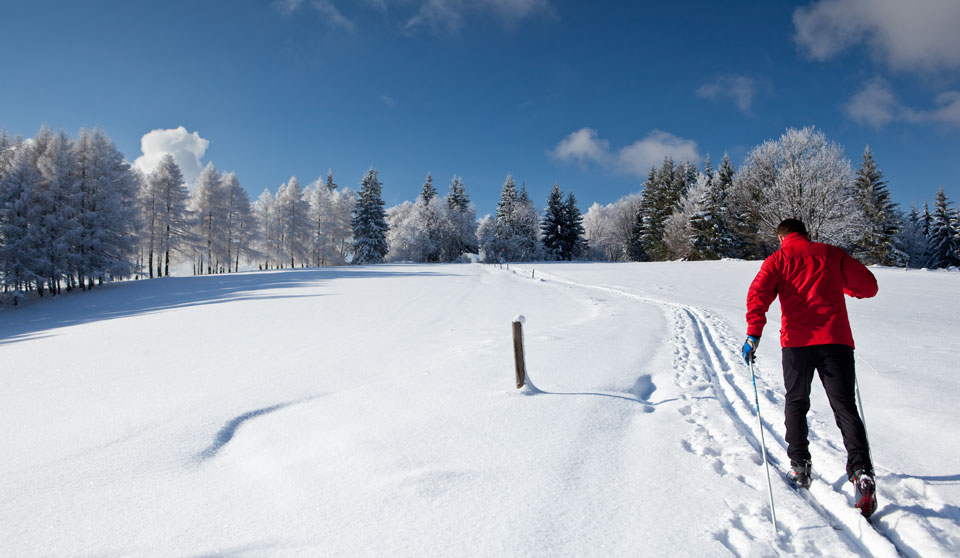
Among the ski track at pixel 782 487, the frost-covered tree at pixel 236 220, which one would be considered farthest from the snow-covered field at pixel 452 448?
the frost-covered tree at pixel 236 220

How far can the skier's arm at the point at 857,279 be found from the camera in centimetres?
332

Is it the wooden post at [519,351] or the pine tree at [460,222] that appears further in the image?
the pine tree at [460,222]

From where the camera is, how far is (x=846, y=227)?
27562 mm

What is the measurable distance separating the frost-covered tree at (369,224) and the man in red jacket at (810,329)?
47691mm

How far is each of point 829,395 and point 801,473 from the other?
0.65 m

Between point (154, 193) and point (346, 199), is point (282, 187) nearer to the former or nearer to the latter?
point (346, 199)

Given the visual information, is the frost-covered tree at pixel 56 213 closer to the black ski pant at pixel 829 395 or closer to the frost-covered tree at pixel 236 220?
the frost-covered tree at pixel 236 220

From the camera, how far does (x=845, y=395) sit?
318cm

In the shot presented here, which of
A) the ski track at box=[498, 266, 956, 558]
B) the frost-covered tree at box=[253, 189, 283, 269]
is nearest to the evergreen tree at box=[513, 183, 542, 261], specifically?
the frost-covered tree at box=[253, 189, 283, 269]

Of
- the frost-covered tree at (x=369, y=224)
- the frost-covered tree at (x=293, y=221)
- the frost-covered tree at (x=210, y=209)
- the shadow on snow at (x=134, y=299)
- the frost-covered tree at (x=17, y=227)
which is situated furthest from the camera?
the frost-covered tree at (x=369, y=224)

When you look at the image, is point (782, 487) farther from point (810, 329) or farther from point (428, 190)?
point (428, 190)

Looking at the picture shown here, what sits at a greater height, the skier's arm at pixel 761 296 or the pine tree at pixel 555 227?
the pine tree at pixel 555 227

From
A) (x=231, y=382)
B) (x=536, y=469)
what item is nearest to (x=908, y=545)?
(x=536, y=469)

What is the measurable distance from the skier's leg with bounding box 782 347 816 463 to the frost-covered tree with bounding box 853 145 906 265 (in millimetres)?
39542
